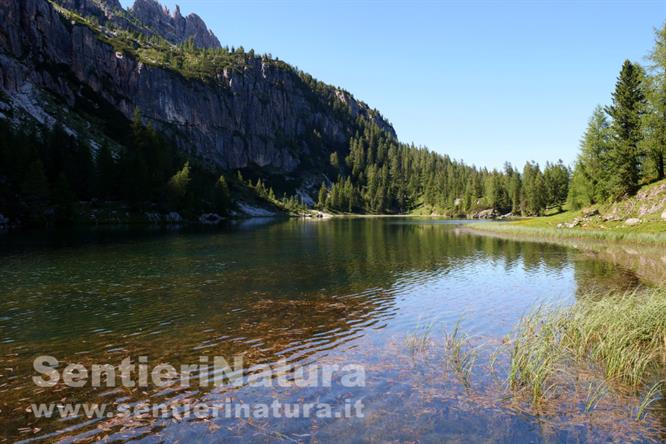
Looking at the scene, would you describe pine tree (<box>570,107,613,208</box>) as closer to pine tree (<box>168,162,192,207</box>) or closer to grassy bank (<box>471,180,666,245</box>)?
grassy bank (<box>471,180,666,245</box>)

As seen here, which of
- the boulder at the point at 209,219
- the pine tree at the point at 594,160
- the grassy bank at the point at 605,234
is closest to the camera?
the grassy bank at the point at 605,234

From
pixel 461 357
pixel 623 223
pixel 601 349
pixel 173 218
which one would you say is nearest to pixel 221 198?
pixel 173 218

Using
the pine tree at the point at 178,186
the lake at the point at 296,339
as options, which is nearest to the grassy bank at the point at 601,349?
the lake at the point at 296,339

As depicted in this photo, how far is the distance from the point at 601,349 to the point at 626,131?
78.9m

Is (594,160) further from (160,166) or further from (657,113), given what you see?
(160,166)

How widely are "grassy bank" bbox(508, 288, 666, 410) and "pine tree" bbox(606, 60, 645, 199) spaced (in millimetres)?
65163

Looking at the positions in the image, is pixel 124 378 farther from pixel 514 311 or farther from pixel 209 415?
pixel 514 311

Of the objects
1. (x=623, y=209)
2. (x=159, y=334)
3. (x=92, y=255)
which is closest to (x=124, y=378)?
(x=159, y=334)

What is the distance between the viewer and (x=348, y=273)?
37.2 metres

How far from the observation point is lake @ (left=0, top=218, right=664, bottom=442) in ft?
34.2

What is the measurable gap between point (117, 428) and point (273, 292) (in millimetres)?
18407

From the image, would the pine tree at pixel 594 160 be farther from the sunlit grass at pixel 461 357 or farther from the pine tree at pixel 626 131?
the sunlit grass at pixel 461 357

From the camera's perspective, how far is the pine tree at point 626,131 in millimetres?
71125

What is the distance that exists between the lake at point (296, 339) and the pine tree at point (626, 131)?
4152 cm
